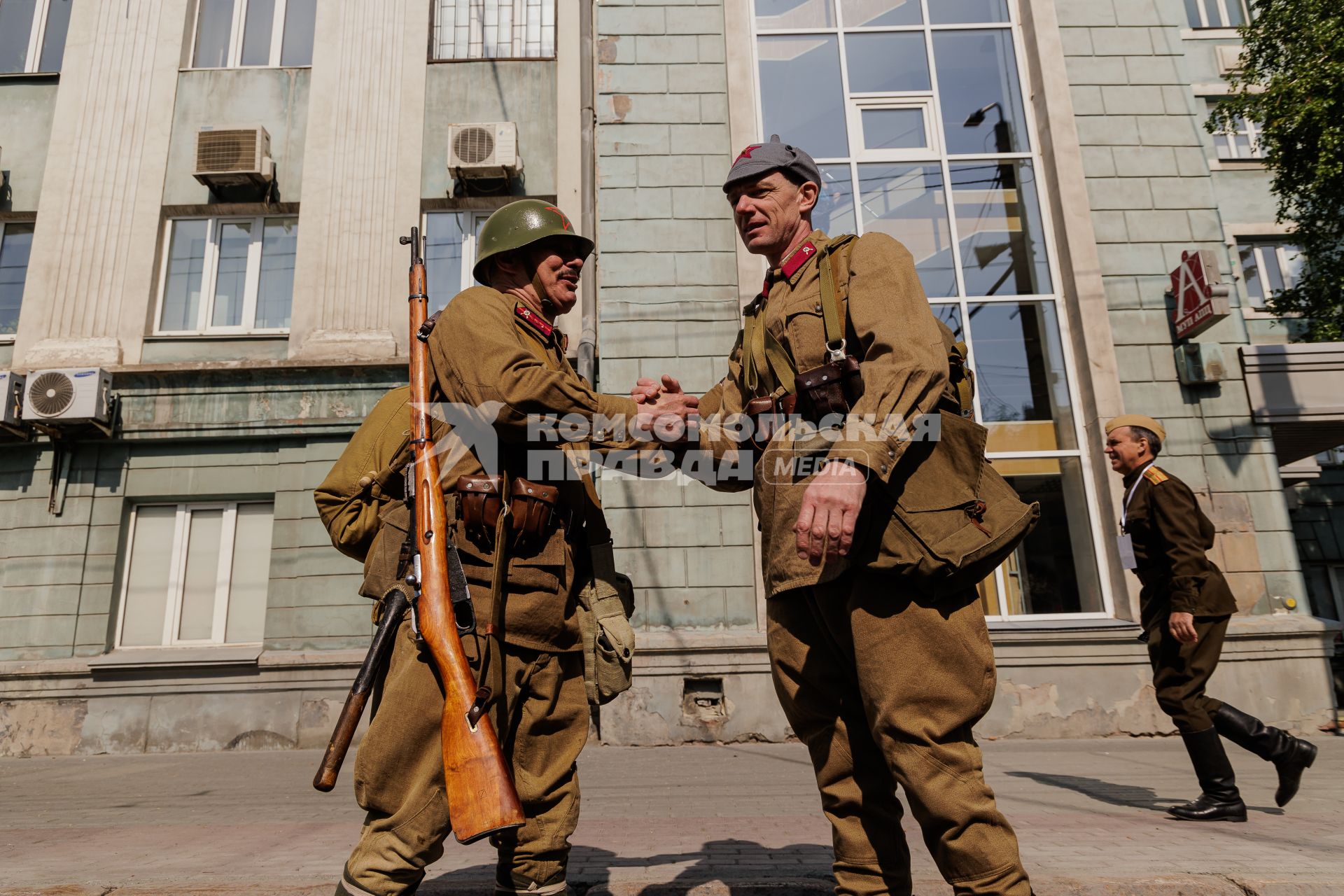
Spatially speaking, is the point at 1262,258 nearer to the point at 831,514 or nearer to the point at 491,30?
the point at 491,30

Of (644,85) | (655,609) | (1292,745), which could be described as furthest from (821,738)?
(644,85)

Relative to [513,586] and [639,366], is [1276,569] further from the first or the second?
[513,586]

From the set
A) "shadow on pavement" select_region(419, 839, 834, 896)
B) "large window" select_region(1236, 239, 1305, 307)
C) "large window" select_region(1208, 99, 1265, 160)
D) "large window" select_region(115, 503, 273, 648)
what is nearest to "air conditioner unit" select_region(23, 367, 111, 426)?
"large window" select_region(115, 503, 273, 648)

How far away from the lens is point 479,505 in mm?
2395

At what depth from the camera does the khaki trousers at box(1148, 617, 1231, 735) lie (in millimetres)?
4156

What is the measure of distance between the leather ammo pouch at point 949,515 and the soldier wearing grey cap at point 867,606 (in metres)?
0.03

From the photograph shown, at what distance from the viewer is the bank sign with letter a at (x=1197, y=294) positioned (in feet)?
24.2

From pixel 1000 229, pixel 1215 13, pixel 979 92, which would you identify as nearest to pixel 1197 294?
pixel 1000 229

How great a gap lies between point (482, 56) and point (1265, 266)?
49.9 feet

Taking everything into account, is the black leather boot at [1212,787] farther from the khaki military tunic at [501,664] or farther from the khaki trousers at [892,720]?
the khaki military tunic at [501,664]

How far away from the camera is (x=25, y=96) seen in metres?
9.61

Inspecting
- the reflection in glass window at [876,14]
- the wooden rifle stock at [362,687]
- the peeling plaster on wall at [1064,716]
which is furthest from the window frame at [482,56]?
the wooden rifle stock at [362,687]

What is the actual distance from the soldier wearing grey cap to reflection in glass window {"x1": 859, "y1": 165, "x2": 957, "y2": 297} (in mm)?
6460

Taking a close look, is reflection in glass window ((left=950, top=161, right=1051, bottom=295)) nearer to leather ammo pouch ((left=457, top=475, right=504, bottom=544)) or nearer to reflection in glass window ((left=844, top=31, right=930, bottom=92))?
reflection in glass window ((left=844, top=31, right=930, bottom=92))
